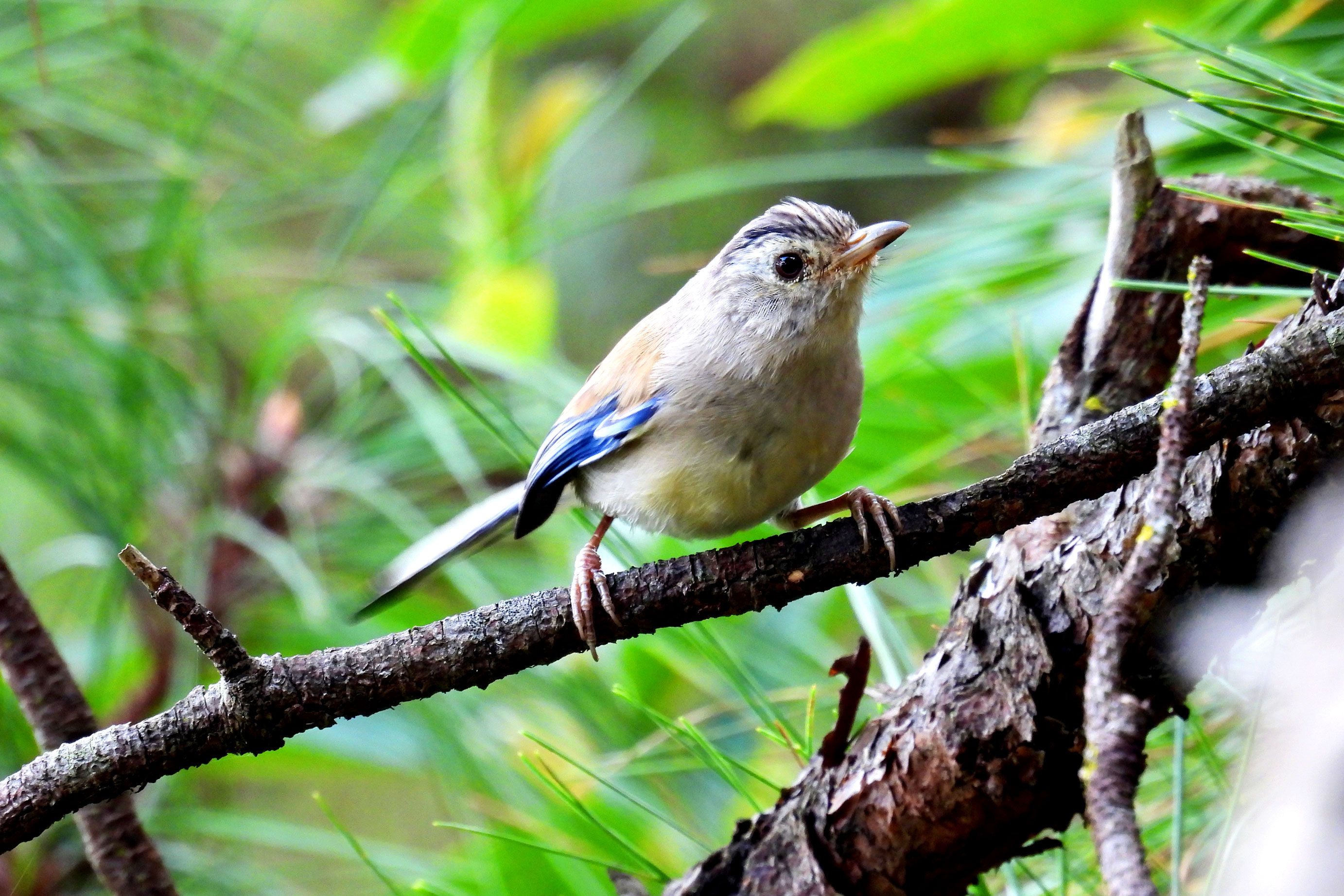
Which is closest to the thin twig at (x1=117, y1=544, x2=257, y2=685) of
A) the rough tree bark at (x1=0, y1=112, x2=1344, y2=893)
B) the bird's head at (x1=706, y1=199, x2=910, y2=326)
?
the rough tree bark at (x1=0, y1=112, x2=1344, y2=893)

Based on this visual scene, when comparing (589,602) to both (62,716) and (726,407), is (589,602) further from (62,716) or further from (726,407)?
(62,716)

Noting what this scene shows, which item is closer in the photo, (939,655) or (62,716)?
(939,655)

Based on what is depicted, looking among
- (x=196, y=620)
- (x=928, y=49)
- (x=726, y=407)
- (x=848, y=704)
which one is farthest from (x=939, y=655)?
(x=928, y=49)

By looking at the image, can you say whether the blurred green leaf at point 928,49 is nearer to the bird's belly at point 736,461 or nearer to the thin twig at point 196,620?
the bird's belly at point 736,461

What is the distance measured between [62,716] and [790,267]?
1508 millimetres

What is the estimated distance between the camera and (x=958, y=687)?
1.52 m

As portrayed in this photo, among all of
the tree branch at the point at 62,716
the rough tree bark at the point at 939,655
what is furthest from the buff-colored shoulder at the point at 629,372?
the tree branch at the point at 62,716

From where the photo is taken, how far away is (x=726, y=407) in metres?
2.13

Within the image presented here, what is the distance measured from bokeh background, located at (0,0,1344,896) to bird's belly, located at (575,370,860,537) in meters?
0.13

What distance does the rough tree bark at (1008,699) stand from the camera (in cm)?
139

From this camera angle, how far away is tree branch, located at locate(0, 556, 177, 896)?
1.72m

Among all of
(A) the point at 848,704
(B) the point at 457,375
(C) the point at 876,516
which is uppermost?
(B) the point at 457,375

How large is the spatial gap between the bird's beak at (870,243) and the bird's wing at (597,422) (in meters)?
0.41

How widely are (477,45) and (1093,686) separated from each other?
267 centimetres
